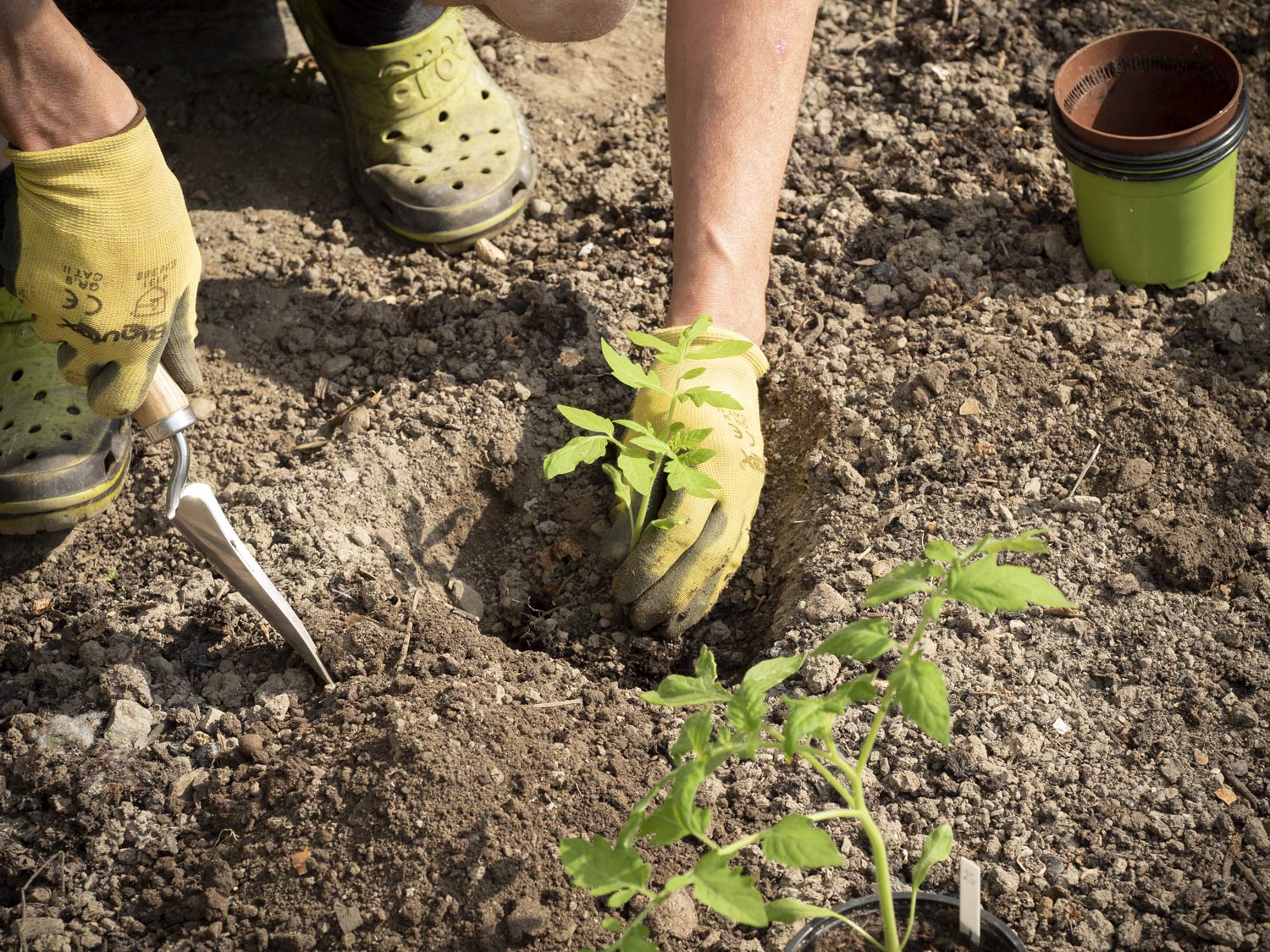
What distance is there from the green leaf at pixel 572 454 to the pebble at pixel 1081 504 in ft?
3.32

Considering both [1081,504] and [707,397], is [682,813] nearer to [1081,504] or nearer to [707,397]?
[707,397]

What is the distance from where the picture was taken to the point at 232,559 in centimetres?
200

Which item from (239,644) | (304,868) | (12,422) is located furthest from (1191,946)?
(12,422)

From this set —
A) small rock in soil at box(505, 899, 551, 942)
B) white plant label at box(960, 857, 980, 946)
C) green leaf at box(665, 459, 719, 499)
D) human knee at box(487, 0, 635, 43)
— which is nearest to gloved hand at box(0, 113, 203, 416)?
human knee at box(487, 0, 635, 43)

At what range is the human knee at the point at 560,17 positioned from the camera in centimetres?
227

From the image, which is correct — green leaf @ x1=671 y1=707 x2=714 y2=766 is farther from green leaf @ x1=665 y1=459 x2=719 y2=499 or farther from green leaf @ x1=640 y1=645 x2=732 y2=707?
green leaf @ x1=665 y1=459 x2=719 y2=499

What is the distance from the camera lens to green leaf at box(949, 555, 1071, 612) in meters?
1.28

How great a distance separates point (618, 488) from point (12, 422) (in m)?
1.50

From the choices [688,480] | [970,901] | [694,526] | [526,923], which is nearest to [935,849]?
[970,901]

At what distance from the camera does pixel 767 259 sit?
8.41 ft

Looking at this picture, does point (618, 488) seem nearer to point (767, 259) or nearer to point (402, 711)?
point (402, 711)

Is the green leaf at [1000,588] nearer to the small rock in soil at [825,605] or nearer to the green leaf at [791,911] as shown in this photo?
the green leaf at [791,911]

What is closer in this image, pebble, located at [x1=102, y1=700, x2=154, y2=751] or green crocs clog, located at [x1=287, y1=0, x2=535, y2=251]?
pebble, located at [x1=102, y1=700, x2=154, y2=751]

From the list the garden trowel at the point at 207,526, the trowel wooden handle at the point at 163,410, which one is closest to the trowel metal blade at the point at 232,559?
the garden trowel at the point at 207,526
